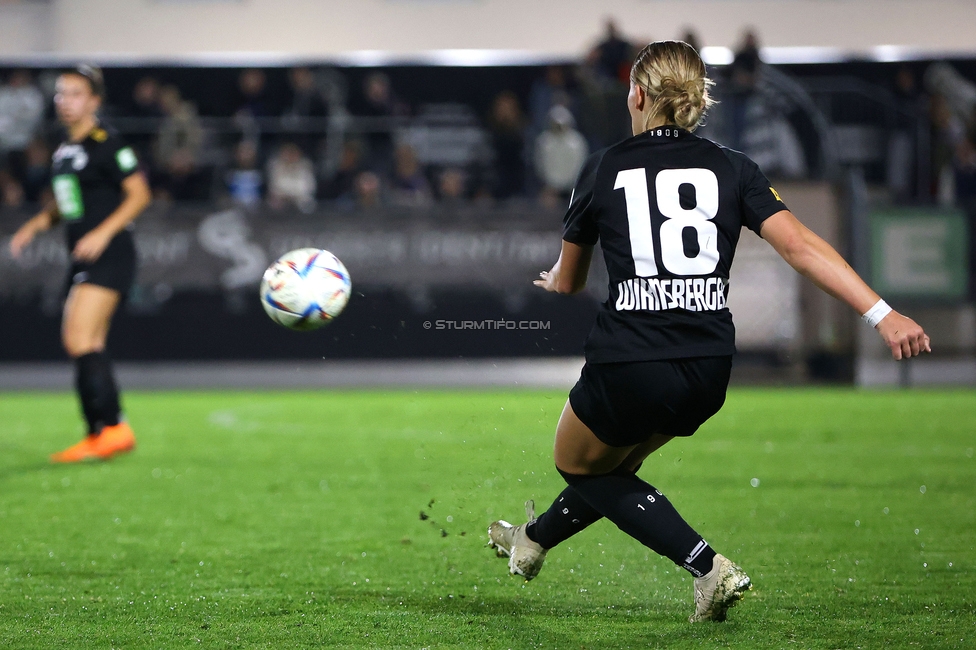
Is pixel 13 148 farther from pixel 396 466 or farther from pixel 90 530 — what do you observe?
pixel 90 530

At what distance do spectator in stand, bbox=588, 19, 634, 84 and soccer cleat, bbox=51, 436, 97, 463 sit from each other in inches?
325

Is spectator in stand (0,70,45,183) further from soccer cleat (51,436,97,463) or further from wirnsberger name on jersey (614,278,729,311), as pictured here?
wirnsberger name on jersey (614,278,729,311)

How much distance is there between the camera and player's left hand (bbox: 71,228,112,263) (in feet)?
24.1

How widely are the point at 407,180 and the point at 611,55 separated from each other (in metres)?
2.92

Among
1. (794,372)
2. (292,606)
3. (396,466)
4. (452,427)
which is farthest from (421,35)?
(292,606)

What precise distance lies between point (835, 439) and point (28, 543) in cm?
555

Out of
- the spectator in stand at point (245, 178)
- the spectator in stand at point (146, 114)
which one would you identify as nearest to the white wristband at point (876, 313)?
the spectator in stand at point (245, 178)

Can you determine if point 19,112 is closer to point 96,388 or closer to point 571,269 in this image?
point 96,388

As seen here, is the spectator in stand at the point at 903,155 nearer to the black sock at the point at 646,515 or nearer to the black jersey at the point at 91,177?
the black jersey at the point at 91,177

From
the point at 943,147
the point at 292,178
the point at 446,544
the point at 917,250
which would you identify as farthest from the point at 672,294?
the point at 943,147

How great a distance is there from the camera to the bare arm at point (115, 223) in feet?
24.1

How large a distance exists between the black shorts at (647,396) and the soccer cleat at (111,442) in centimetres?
493

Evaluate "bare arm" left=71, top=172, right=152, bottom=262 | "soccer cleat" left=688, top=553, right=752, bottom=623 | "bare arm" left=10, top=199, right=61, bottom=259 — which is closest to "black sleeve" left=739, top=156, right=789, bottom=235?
"soccer cleat" left=688, top=553, right=752, bottom=623

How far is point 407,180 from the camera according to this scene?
1500 cm
